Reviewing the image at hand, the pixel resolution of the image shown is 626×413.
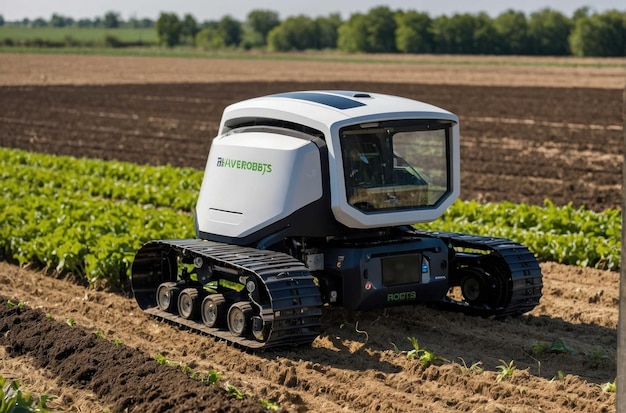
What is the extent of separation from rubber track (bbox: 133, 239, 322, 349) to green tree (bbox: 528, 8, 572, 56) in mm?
92830

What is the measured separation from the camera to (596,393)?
7254 millimetres

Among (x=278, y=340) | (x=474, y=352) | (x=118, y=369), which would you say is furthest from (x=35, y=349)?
(x=474, y=352)

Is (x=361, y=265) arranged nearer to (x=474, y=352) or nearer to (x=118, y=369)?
(x=474, y=352)

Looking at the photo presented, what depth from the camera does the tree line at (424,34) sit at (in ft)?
307

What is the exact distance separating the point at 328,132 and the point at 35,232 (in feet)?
17.5

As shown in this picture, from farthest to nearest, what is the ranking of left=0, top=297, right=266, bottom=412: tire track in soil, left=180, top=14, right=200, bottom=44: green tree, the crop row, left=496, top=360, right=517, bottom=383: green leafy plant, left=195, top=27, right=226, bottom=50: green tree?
left=180, top=14, right=200, bottom=44: green tree
left=195, top=27, right=226, bottom=50: green tree
the crop row
left=496, top=360, right=517, bottom=383: green leafy plant
left=0, top=297, right=266, bottom=412: tire track in soil

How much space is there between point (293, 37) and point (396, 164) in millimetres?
109420

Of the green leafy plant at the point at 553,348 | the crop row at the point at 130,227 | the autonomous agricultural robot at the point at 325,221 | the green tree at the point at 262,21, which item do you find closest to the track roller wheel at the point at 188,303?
the autonomous agricultural robot at the point at 325,221

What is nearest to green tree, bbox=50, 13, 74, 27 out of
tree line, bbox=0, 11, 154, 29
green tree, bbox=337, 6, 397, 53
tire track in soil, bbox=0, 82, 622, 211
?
tree line, bbox=0, 11, 154, 29

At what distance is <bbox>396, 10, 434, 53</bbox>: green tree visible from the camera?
10206 cm

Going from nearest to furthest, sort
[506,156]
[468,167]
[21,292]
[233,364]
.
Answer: [233,364], [21,292], [468,167], [506,156]

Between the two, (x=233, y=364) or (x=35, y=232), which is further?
(x=35, y=232)

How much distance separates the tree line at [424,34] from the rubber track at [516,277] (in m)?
82.0

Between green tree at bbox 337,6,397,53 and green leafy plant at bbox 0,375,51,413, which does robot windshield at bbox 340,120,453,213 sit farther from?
green tree at bbox 337,6,397,53
